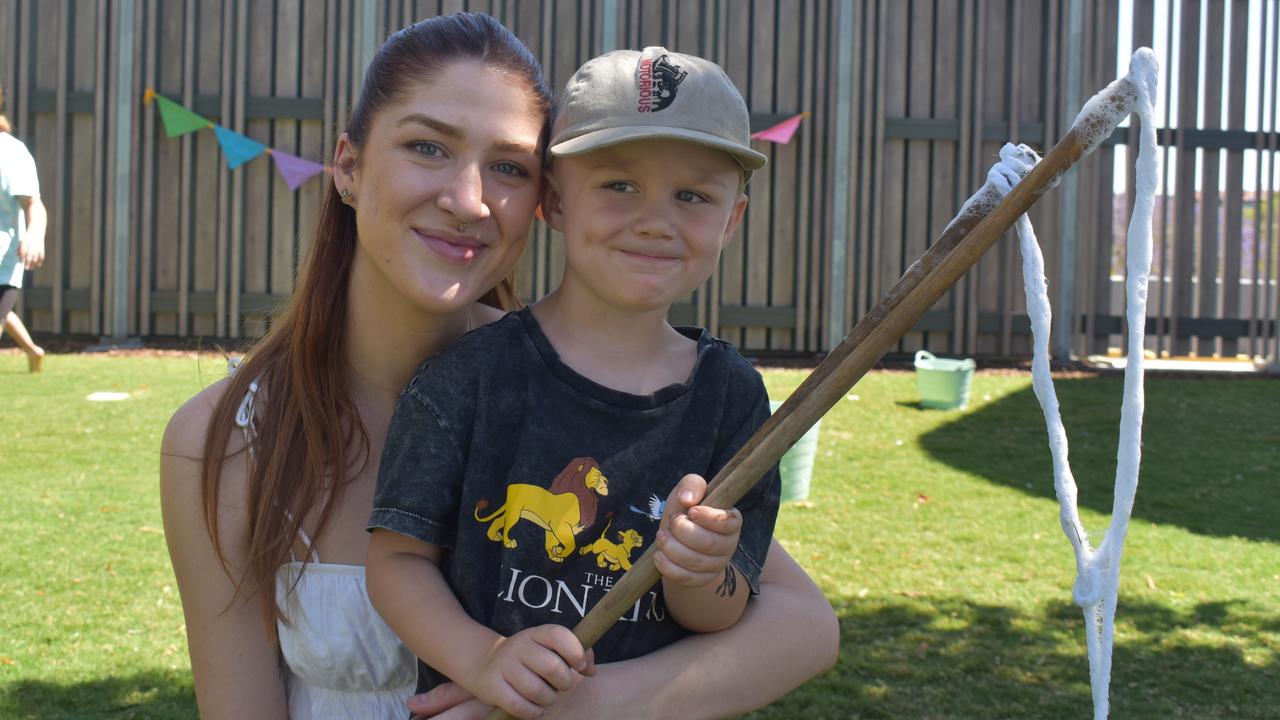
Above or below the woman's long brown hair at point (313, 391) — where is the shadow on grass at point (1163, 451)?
below

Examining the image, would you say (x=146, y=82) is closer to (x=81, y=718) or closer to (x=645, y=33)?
(x=645, y=33)

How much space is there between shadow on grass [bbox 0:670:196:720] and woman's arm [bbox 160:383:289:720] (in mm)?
1507

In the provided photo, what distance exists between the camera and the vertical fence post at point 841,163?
11.3m

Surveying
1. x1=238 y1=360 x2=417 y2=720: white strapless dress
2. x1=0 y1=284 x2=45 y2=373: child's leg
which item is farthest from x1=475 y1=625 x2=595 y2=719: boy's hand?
x1=0 y1=284 x2=45 y2=373: child's leg

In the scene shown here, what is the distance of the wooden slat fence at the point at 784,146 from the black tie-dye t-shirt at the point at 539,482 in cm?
972

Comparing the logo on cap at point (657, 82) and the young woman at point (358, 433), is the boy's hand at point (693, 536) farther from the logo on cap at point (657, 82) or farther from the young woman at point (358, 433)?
the logo on cap at point (657, 82)

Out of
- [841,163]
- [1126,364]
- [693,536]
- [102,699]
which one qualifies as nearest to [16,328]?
[102,699]

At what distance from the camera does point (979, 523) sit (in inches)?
208

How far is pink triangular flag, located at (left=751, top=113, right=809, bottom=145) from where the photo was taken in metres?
11.1

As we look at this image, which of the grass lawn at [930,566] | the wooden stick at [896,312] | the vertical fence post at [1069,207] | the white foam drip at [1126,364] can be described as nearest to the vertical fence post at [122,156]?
the grass lawn at [930,566]

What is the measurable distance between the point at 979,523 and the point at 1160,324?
723 centimetres

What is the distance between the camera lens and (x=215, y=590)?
190 cm

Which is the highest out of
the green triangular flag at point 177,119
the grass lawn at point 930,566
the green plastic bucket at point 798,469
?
the green triangular flag at point 177,119

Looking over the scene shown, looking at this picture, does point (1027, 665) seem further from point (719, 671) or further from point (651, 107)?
point (651, 107)
